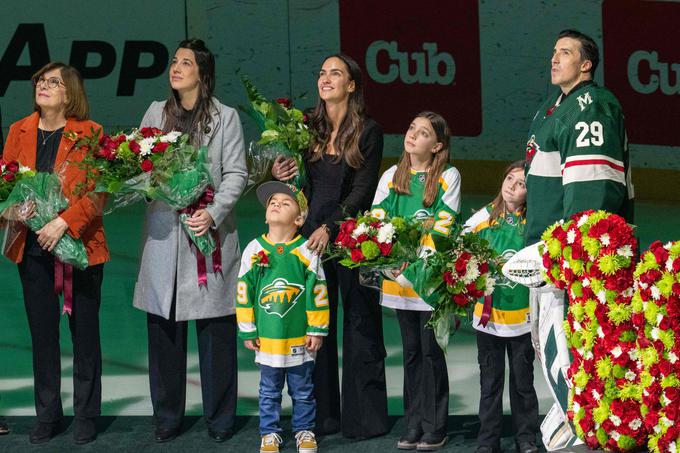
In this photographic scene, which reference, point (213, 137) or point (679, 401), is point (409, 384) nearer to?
point (213, 137)

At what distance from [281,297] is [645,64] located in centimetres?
647

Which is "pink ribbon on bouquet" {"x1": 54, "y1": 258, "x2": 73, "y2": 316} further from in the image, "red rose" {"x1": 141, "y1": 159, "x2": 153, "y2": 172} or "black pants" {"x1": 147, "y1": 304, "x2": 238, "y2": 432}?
"red rose" {"x1": 141, "y1": 159, "x2": 153, "y2": 172}

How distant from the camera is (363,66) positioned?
1110cm

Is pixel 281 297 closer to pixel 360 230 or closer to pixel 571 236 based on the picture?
pixel 360 230

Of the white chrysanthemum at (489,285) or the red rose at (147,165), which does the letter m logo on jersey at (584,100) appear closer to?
the white chrysanthemum at (489,285)

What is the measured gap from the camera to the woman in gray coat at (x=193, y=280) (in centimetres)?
541

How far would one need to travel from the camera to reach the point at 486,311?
509cm

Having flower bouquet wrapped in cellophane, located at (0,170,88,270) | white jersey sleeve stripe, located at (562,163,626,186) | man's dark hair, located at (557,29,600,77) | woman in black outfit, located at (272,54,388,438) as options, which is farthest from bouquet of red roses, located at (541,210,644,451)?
flower bouquet wrapped in cellophane, located at (0,170,88,270)

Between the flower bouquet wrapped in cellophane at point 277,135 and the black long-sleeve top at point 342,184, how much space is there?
10 centimetres

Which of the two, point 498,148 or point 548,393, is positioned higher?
point 498,148

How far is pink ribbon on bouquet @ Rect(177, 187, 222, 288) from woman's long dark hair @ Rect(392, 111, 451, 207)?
800 millimetres

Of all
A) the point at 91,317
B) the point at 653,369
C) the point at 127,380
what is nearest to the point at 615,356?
the point at 653,369

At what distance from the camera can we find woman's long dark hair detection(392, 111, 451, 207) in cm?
521

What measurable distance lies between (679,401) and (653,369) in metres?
0.11
